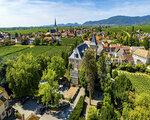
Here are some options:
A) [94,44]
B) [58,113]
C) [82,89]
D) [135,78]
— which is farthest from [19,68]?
[94,44]

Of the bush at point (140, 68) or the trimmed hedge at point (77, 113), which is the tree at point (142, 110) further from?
the bush at point (140, 68)

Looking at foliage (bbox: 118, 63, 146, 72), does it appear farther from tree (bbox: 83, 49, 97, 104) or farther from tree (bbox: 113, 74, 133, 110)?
tree (bbox: 83, 49, 97, 104)

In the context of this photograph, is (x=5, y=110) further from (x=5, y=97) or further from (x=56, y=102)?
(x=56, y=102)

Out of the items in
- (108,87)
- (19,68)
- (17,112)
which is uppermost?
(19,68)

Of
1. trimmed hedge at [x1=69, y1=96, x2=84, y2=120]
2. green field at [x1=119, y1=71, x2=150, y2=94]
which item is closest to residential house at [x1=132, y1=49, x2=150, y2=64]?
green field at [x1=119, y1=71, x2=150, y2=94]

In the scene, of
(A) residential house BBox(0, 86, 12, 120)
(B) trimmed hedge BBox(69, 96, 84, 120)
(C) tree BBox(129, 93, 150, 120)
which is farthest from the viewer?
(A) residential house BBox(0, 86, 12, 120)

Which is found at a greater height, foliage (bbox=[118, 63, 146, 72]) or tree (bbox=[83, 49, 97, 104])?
tree (bbox=[83, 49, 97, 104])

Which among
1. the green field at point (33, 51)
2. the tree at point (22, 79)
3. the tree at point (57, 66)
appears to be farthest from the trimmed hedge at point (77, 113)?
the green field at point (33, 51)

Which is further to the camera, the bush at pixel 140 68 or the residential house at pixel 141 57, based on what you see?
the residential house at pixel 141 57

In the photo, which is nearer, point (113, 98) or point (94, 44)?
point (113, 98)
